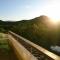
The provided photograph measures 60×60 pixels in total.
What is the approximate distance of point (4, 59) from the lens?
13289 mm

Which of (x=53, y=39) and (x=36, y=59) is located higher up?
(x=36, y=59)

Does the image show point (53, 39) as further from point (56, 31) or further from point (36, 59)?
point (36, 59)

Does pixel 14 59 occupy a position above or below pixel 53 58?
below

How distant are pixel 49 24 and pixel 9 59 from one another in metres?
60.1

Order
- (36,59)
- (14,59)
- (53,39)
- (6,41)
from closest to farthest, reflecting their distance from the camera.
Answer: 1. (36,59)
2. (14,59)
3. (6,41)
4. (53,39)

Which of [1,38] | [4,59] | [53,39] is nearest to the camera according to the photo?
[4,59]

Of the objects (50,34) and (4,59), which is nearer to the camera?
(4,59)

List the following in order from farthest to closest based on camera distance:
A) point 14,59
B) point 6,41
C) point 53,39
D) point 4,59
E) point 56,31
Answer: point 56,31 → point 53,39 → point 6,41 → point 4,59 → point 14,59

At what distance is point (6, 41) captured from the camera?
24.5 meters

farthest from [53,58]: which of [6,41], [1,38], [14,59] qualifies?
[1,38]

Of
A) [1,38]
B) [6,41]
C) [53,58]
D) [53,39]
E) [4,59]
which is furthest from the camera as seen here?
[53,39]

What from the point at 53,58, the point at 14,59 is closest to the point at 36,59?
the point at 53,58

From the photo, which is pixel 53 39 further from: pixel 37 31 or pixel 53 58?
pixel 53 58

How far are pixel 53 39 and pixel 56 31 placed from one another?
21.4 ft
